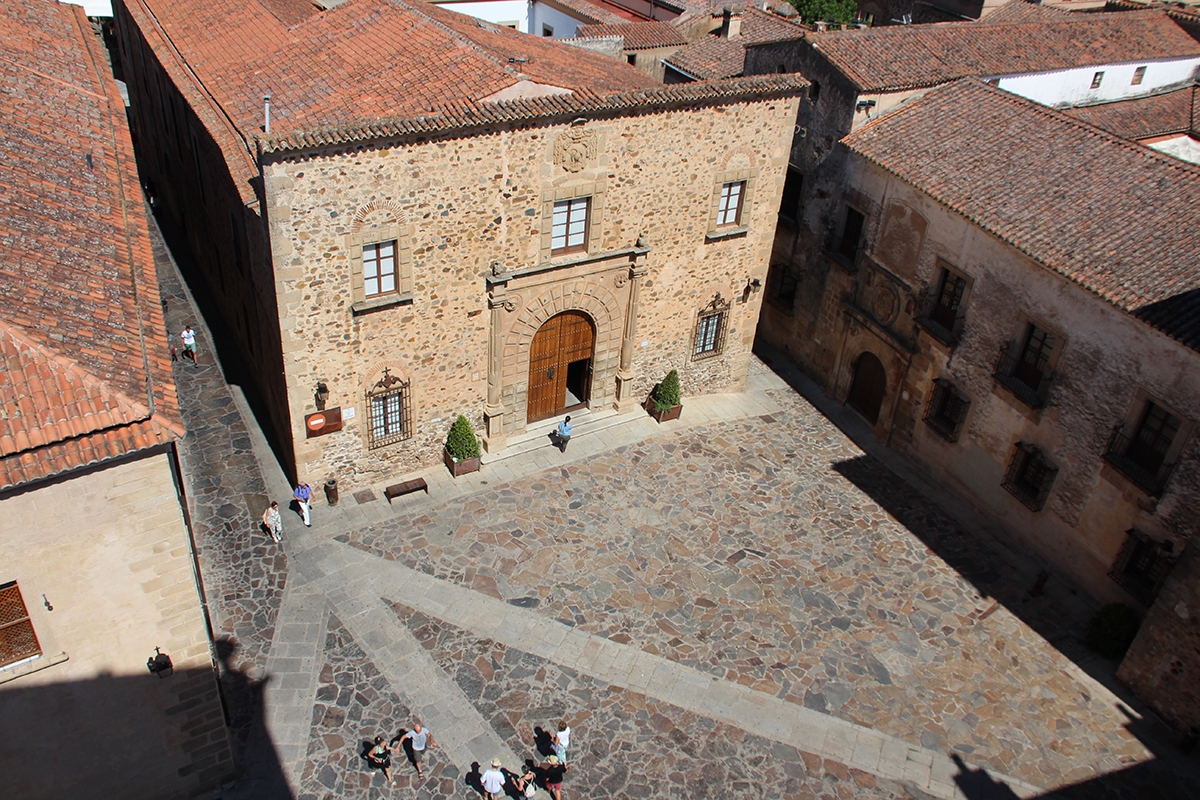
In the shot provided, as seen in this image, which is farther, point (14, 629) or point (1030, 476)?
point (1030, 476)

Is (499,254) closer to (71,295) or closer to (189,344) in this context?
(71,295)

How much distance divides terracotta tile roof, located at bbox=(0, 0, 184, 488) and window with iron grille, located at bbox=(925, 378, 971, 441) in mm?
19202

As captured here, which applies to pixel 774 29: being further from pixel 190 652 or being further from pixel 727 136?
pixel 190 652

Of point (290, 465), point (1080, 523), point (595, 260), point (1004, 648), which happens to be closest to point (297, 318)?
point (290, 465)

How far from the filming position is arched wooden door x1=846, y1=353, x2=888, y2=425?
28.3 meters

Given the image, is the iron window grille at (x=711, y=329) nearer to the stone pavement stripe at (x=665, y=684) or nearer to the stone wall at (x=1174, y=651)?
the stone pavement stripe at (x=665, y=684)

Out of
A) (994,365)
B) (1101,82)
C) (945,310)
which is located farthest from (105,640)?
(1101,82)

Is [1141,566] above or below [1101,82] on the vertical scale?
below

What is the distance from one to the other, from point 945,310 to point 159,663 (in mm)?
20192

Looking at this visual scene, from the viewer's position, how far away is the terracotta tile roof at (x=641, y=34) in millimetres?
40188

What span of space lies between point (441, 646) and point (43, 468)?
31.9 ft

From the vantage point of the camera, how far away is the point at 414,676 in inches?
773

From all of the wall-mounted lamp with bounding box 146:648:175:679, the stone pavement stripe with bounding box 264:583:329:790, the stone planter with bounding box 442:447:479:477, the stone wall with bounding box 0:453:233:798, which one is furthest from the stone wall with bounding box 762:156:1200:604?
the wall-mounted lamp with bounding box 146:648:175:679

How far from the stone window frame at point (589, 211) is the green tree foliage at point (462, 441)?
4.60 m
